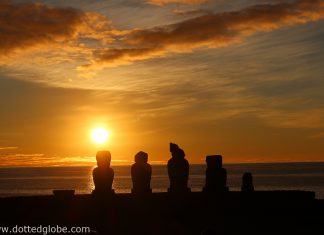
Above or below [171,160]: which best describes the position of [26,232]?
below

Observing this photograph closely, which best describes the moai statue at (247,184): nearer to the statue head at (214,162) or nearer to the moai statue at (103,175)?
the statue head at (214,162)

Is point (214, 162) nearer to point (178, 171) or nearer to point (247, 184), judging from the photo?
point (178, 171)

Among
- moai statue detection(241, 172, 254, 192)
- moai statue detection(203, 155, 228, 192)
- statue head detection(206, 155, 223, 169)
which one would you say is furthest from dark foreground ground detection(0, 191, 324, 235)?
moai statue detection(241, 172, 254, 192)

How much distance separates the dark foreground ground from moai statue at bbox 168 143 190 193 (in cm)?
54

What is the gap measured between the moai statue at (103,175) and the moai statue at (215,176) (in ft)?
17.7

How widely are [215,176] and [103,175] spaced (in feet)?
20.2

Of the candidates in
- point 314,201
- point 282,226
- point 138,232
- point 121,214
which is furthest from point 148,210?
point 314,201

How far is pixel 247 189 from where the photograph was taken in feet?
107

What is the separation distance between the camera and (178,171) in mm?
30562

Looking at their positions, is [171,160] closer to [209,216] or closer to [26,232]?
[209,216]

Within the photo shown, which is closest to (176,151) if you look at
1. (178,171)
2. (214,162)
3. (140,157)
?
(178,171)

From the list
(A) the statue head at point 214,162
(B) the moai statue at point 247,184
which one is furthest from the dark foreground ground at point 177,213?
(B) the moai statue at point 247,184

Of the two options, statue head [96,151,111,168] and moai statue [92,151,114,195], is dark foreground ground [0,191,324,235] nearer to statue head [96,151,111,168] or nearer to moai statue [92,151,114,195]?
moai statue [92,151,114,195]

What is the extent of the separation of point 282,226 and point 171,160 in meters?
7.68
